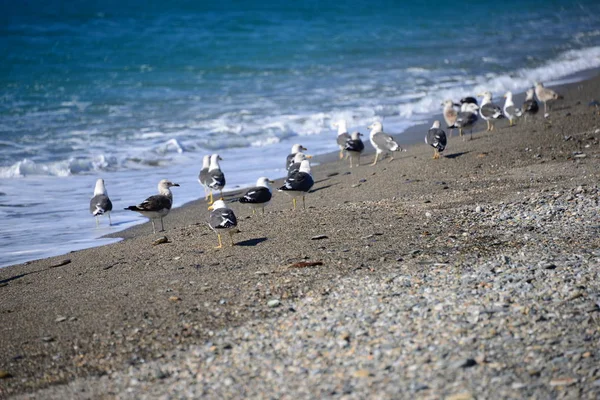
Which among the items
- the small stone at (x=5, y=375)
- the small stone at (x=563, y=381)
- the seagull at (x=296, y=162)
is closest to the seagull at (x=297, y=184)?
the seagull at (x=296, y=162)

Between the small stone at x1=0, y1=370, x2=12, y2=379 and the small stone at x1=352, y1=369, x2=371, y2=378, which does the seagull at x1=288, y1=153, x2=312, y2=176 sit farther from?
the small stone at x1=352, y1=369, x2=371, y2=378

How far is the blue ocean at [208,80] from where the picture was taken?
1460cm

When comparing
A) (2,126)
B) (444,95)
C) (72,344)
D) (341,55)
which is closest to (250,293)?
(72,344)

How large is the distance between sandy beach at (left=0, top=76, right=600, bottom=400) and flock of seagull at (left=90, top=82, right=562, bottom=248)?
60 cm

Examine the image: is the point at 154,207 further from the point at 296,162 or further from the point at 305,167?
the point at 296,162

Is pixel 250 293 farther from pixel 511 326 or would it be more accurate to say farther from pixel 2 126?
pixel 2 126

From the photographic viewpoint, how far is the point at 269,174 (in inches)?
568

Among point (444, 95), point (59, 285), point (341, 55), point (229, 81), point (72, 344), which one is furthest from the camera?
point (341, 55)

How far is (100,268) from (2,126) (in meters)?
12.7

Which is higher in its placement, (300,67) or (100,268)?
(300,67)

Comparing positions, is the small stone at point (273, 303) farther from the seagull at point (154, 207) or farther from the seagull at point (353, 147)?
the seagull at point (353, 147)

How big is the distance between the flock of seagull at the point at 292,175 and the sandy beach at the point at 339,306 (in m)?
0.60

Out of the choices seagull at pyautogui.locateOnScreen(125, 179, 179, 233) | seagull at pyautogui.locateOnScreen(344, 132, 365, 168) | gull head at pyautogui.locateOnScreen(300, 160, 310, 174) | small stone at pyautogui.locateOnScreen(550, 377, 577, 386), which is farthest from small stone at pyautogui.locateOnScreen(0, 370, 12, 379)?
seagull at pyautogui.locateOnScreen(344, 132, 365, 168)

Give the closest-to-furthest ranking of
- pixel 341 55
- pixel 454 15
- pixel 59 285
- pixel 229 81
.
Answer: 1. pixel 59 285
2. pixel 229 81
3. pixel 341 55
4. pixel 454 15
